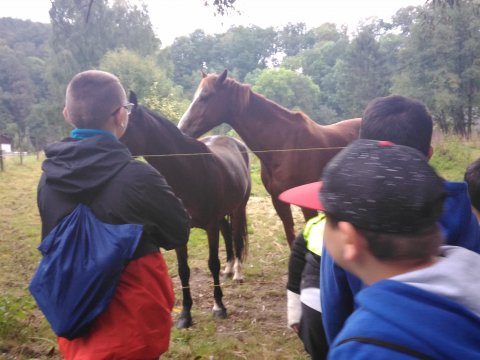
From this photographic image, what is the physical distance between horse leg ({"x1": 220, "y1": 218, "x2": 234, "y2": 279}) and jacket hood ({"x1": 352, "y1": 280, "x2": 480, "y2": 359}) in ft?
13.4

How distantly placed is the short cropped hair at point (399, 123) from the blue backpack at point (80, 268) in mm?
895

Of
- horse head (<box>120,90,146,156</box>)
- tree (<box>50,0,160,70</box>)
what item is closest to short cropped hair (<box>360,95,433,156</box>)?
horse head (<box>120,90,146,156</box>)

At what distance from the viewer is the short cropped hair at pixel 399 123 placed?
133 centimetres

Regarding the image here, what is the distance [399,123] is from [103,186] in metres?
1.06

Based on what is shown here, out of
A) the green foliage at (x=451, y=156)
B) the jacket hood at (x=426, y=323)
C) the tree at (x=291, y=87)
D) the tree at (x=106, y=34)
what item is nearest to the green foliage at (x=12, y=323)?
the jacket hood at (x=426, y=323)

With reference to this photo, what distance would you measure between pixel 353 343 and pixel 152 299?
2.99 ft

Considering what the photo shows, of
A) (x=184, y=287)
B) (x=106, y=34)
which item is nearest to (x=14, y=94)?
(x=106, y=34)

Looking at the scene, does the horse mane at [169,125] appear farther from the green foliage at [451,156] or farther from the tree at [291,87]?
the tree at [291,87]

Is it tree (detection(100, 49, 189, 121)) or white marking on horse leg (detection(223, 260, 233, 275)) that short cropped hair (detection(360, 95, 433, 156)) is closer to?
white marking on horse leg (detection(223, 260, 233, 275))

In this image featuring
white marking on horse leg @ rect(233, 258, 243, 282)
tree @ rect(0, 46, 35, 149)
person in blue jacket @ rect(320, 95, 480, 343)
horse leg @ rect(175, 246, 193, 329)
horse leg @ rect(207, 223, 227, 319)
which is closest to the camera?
person in blue jacket @ rect(320, 95, 480, 343)

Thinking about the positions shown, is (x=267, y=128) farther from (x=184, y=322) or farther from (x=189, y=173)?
(x=184, y=322)

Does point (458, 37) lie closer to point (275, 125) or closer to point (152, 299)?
point (275, 125)

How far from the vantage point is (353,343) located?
0.68m

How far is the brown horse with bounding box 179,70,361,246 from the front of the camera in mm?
3752
